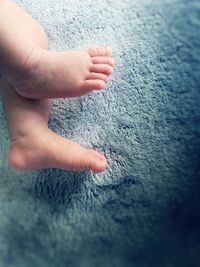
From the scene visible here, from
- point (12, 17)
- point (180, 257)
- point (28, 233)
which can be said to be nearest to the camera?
point (180, 257)

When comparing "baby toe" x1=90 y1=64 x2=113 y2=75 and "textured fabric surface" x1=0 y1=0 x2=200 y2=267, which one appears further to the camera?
"baby toe" x1=90 y1=64 x2=113 y2=75

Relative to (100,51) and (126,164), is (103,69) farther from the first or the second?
(126,164)

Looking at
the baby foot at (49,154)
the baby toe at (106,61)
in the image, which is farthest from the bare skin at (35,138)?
the baby toe at (106,61)

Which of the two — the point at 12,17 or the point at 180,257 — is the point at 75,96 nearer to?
the point at 12,17

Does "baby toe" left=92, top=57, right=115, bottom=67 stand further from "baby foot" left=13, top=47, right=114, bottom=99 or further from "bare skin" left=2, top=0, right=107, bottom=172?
"bare skin" left=2, top=0, right=107, bottom=172

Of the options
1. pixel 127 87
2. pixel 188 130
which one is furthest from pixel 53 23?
pixel 188 130

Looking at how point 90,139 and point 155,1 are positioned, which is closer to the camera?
point 155,1

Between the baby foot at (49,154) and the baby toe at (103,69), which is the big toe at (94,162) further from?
the baby toe at (103,69)

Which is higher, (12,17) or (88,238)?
(12,17)

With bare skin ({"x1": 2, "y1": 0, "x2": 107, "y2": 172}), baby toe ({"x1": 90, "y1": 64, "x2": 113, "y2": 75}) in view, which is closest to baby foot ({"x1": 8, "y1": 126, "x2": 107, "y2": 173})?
bare skin ({"x1": 2, "y1": 0, "x2": 107, "y2": 172})
